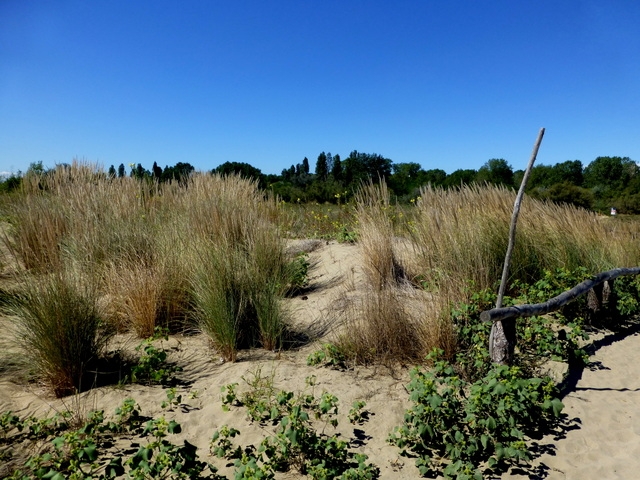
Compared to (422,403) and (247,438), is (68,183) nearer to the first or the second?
(247,438)

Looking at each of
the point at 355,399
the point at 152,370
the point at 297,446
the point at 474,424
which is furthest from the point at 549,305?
the point at 152,370

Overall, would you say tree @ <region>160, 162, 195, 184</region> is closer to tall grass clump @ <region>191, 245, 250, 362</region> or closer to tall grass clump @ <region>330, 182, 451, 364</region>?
tall grass clump @ <region>191, 245, 250, 362</region>

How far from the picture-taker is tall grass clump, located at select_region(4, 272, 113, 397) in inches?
123

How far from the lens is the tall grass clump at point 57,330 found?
3117 mm

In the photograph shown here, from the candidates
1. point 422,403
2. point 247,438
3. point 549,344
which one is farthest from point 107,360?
point 549,344

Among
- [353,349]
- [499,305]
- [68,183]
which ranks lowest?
[353,349]

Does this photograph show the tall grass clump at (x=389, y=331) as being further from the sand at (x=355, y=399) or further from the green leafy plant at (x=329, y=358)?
the sand at (x=355, y=399)

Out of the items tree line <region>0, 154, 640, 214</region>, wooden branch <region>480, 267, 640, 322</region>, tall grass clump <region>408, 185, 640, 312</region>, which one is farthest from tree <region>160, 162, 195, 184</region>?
wooden branch <region>480, 267, 640, 322</region>

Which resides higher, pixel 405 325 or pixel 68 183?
pixel 68 183

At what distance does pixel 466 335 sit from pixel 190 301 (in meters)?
2.68

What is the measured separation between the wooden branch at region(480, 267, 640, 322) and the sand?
2.26 ft

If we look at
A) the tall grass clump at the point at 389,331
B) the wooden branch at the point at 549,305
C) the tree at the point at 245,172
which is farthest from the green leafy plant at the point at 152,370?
the tree at the point at 245,172

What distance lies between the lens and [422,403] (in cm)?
286

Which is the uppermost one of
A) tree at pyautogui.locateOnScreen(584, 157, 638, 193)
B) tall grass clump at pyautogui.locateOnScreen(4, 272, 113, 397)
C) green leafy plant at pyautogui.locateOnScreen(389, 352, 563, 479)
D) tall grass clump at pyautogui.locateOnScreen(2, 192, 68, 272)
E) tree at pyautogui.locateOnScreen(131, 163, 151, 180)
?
tree at pyautogui.locateOnScreen(584, 157, 638, 193)
